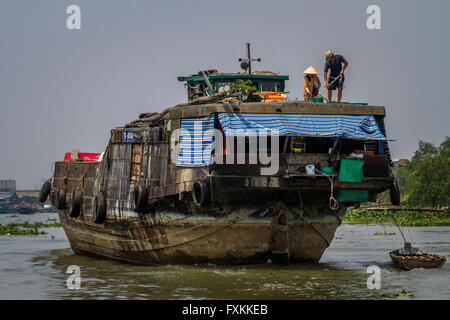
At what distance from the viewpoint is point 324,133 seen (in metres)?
12.9

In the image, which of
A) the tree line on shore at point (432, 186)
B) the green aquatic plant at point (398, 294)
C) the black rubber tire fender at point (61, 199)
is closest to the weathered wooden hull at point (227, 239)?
the green aquatic plant at point (398, 294)

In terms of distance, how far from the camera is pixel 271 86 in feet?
55.2

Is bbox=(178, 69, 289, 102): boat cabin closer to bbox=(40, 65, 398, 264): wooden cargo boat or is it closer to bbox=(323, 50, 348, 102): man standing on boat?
bbox=(323, 50, 348, 102): man standing on boat

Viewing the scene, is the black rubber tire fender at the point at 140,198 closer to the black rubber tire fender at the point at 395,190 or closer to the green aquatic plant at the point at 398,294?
the black rubber tire fender at the point at 395,190

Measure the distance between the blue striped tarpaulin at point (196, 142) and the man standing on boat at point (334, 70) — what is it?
322cm

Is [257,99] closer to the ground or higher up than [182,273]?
higher up

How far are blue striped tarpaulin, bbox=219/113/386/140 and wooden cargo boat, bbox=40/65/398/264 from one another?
2 centimetres

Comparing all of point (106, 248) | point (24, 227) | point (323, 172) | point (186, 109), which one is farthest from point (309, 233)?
point (24, 227)

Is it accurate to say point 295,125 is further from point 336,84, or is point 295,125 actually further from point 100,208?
point 100,208

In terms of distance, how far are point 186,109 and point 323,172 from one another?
2925 millimetres

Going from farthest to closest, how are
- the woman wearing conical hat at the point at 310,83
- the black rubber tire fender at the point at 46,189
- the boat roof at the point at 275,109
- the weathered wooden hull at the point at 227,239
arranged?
the black rubber tire fender at the point at 46,189, the woman wearing conical hat at the point at 310,83, the weathered wooden hull at the point at 227,239, the boat roof at the point at 275,109

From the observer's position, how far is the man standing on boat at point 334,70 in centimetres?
1474

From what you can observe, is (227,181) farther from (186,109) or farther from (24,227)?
(24,227)

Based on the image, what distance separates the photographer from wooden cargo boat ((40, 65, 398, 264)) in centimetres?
1274
